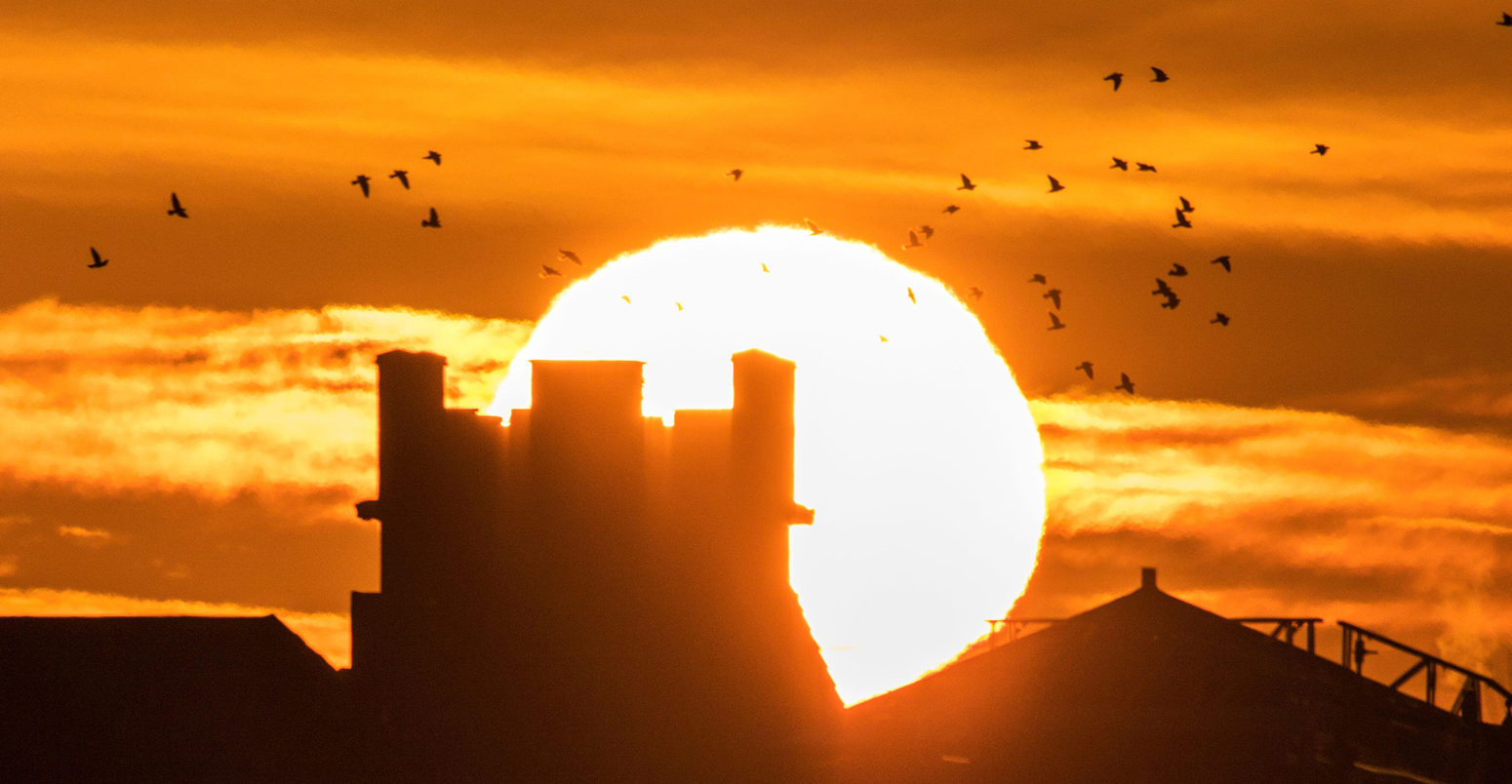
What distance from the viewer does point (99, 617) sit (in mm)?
39562

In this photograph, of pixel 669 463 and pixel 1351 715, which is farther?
pixel 1351 715

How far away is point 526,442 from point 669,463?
186 centimetres

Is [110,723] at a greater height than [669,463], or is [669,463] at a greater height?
[669,463]

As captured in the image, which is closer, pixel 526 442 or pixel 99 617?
pixel 526 442

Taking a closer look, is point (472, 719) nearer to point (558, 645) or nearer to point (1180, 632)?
point (558, 645)

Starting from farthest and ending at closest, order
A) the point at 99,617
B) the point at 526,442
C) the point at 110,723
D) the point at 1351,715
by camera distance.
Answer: the point at 1351,715
the point at 99,617
the point at 110,723
the point at 526,442

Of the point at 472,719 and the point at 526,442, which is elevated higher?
the point at 526,442

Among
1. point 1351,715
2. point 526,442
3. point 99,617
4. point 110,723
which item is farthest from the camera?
point 1351,715

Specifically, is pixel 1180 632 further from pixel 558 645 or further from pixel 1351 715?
pixel 558 645

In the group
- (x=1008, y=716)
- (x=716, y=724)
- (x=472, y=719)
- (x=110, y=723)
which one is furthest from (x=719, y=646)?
(x=1008, y=716)

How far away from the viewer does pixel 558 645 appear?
32156 millimetres

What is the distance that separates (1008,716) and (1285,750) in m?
5.87

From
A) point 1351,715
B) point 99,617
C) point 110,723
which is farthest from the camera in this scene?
point 1351,715

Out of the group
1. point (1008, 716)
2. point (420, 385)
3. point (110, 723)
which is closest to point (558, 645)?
point (420, 385)
